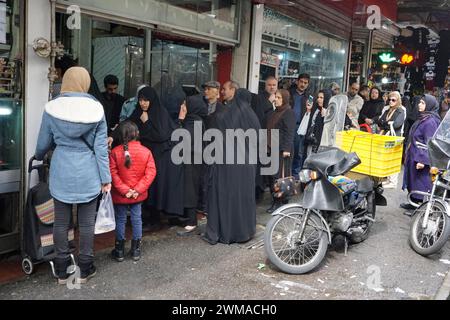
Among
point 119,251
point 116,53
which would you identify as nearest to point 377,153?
point 119,251

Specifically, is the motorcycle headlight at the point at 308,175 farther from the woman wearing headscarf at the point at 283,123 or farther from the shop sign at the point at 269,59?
the shop sign at the point at 269,59

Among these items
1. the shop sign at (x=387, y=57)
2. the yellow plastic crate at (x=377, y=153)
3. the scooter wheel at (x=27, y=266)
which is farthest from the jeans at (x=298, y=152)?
the shop sign at (x=387, y=57)

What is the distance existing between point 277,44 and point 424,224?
16.5 feet

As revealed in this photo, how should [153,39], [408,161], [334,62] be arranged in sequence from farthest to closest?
[334,62] → [153,39] → [408,161]

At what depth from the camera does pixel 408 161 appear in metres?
6.90

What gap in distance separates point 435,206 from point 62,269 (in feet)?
13.4

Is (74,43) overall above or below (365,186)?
above

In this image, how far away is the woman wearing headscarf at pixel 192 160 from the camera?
18.1 ft

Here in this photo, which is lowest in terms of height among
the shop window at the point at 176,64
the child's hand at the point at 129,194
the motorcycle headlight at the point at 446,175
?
the child's hand at the point at 129,194

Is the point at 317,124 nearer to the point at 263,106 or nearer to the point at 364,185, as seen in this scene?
the point at 263,106

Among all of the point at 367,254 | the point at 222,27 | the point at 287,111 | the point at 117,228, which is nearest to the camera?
the point at 117,228

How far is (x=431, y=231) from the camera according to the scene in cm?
521

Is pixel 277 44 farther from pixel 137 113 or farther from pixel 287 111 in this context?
pixel 137 113

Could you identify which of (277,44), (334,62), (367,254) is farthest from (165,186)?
(334,62)
